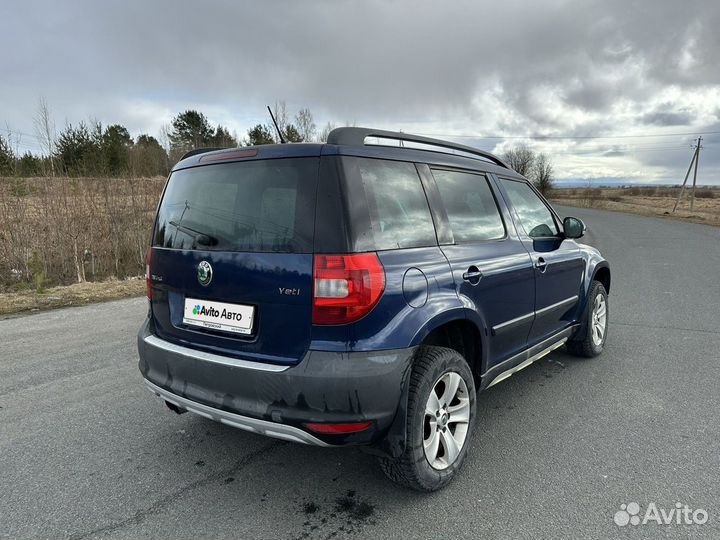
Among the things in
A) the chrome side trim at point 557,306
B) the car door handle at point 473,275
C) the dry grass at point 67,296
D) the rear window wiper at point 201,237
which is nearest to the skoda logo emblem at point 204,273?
the rear window wiper at point 201,237

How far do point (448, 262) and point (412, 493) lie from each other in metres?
1.29

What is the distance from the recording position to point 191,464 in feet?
9.36

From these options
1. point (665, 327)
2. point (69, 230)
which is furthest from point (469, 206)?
point (69, 230)

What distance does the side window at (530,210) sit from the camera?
3686mm

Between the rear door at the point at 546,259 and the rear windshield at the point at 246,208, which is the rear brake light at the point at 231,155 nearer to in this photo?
the rear windshield at the point at 246,208

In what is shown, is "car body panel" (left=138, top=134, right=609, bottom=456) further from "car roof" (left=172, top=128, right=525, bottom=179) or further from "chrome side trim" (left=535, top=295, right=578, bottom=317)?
"chrome side trim" (left=535, top=295, right=578, bottom=317)

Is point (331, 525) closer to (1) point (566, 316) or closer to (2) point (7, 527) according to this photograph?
(2) point (7, 527)

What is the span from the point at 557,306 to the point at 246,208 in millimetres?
2727

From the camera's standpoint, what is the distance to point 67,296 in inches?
311

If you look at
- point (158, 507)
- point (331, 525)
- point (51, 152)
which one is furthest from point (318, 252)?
point (51, 152)

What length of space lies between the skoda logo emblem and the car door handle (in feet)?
4.73

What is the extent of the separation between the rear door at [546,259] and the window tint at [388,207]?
3.96 feet

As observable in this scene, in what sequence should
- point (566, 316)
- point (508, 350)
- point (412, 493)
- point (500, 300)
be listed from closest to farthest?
point (412, 493) → point (500, 300) → point (508, 350) → point (566, 316)

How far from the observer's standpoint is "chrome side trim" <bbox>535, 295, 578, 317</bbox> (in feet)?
11.9
